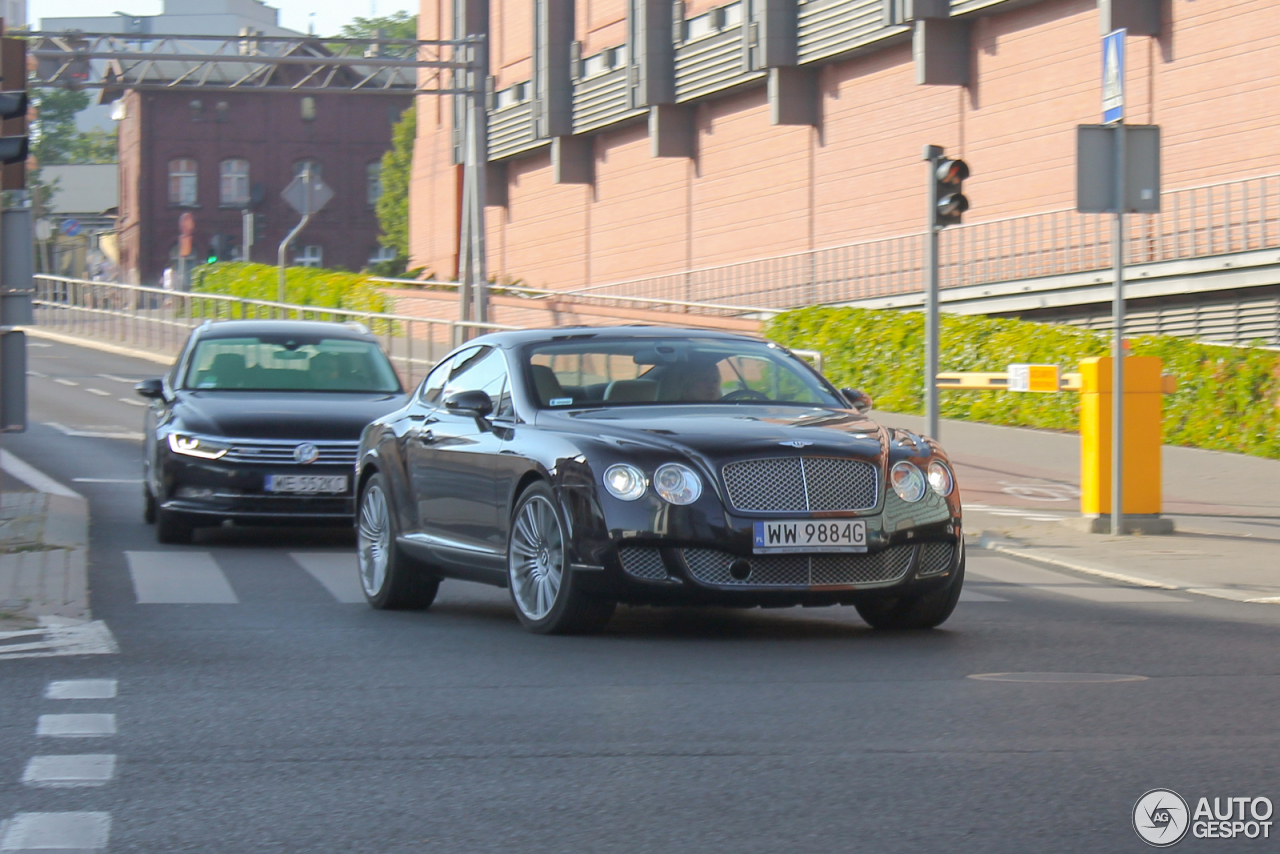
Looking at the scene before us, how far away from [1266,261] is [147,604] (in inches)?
667

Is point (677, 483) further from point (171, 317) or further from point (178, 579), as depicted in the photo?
point (171, 317)

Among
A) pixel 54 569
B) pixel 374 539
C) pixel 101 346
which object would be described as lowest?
pixel 54 569

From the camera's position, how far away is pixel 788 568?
845 centimetres

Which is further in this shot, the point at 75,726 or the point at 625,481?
the point at 625,481

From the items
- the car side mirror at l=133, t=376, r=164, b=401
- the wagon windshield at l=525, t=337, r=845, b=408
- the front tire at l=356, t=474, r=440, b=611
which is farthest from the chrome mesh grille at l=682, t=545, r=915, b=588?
the car side mirror at l=133, t=376, r=164, b=401

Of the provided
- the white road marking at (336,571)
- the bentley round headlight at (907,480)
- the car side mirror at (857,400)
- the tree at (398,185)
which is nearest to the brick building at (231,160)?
the tree at (398,185)

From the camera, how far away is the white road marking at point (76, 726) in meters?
Answer: 6.33

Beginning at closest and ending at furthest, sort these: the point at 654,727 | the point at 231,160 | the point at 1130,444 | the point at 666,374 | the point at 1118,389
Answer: the point at 654,727 < the point at 666,374 < the point at 1118,389 < the point at 1130,444 < the point at 231,160

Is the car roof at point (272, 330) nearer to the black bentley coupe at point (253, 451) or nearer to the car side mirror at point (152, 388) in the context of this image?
the black bentley coupe at point (253, 451)

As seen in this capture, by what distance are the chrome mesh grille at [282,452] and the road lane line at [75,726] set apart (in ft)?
22.9

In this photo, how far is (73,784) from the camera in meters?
5.54

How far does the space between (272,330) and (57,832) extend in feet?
35.4

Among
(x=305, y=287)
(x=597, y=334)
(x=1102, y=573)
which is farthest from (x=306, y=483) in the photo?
(x=305, y=287)

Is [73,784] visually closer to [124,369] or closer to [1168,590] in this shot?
[1168,590]
